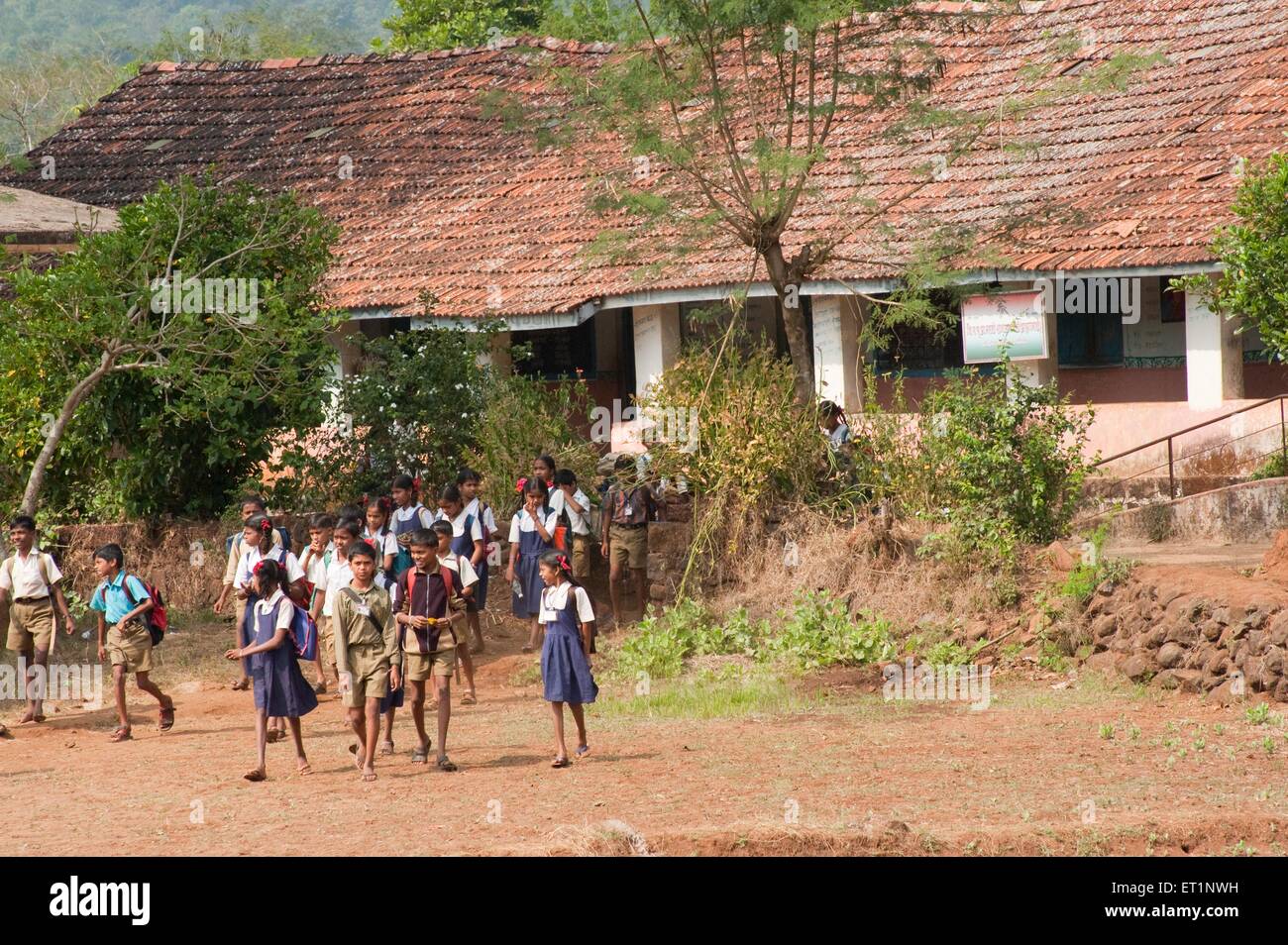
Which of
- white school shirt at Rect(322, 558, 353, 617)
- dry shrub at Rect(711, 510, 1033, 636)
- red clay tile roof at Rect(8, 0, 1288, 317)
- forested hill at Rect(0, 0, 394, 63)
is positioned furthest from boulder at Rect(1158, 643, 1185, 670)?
forested hill at Rect(0, 0, 394, 63)

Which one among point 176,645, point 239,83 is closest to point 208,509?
point 176,645

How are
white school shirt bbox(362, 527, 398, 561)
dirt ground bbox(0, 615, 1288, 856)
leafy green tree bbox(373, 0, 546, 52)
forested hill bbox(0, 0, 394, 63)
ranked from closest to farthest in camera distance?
dirt ground bbox(0, 615, 1288, 856)
white school shirt bbox(362, 527, 398, 561)
leafy green tree bbox(373, 0, 546, 52)
forested hill bbox(0, 0, 394, 63)

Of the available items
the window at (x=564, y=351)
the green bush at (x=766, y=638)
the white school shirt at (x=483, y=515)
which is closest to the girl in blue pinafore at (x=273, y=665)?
the white school shirt at (x=483, y=515)

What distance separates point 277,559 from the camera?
13.2 metres

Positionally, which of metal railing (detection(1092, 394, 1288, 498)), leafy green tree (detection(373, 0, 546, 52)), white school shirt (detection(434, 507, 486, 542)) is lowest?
white school shirt (detection(434, 507, 486, 542))

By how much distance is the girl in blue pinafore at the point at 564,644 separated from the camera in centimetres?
1092

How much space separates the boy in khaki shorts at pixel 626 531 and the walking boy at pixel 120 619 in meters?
5.06

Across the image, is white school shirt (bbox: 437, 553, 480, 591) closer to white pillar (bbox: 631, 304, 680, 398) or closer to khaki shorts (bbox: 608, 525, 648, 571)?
khaki shorts (bbox: 608, 525, 648, 571)

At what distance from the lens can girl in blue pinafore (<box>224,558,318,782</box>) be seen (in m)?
11.0

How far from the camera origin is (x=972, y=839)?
853cm

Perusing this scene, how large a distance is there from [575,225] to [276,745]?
480 inches

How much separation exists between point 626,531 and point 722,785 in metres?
6.37

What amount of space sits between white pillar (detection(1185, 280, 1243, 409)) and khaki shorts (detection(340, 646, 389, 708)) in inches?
445
